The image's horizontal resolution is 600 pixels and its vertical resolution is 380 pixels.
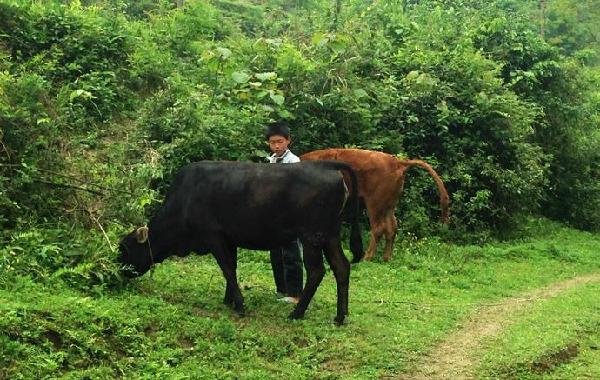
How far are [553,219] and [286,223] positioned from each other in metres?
12.5

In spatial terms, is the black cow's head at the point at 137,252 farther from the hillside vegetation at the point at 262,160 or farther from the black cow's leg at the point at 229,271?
the black cow's leg at the point at 229,271

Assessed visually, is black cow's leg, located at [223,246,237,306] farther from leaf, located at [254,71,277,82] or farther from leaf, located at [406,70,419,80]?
leaf, located at [406,70,419,80]

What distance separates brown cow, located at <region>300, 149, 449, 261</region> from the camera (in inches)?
435

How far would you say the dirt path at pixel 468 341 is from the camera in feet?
20.8

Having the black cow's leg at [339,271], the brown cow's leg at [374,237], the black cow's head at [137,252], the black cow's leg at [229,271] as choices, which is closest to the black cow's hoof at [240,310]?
the black cow's leg at [229,271]

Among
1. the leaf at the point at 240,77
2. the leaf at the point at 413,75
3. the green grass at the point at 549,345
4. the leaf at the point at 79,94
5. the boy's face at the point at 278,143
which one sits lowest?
the green grass at the point at 549,345

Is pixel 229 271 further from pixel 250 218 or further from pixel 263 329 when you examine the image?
pixel 263 329

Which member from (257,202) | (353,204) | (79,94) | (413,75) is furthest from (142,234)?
(413,75)

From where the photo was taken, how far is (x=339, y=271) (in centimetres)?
731

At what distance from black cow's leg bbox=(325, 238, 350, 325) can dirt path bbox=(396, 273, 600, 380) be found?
3.38 feet

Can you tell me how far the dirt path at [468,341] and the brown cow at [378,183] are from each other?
93.8 inches

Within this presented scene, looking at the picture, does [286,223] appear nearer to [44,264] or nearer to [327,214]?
[327,214]

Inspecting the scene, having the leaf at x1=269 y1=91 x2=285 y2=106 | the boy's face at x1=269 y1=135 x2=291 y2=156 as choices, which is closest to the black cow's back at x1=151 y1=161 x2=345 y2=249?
the boy's face at x1=269 y1=135 x2=291 y2=156

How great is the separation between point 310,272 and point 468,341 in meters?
1.88
